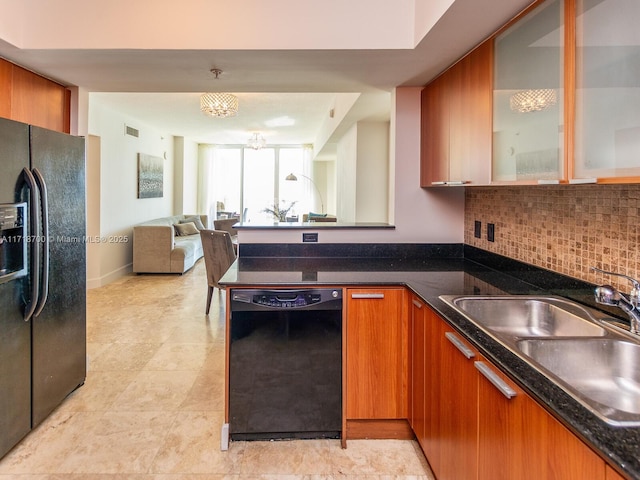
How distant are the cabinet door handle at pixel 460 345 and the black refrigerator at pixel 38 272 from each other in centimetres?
201

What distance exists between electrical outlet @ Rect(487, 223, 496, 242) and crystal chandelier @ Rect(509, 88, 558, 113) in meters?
0.95

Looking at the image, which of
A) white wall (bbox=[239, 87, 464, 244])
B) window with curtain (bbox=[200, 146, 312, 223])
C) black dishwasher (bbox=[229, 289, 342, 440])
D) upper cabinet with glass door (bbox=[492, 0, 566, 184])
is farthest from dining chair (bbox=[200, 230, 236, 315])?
window with curtain (bbox=[200, 146, 312, 223])

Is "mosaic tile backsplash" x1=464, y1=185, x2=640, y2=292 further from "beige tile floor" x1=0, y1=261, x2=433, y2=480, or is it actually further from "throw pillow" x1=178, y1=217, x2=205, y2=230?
"throw pillow" x1=178, y1=217, x2=205, y2=230

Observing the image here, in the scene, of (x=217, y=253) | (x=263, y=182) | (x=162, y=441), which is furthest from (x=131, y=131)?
(x=162, y=441)

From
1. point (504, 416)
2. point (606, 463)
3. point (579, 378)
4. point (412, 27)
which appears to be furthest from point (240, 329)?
point (412, 27)

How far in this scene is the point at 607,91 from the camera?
1.19 meters

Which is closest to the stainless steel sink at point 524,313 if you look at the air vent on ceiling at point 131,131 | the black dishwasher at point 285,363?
the black dishwasher at point 285,363

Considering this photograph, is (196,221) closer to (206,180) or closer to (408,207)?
(206,180)

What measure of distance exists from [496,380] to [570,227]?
3.25ft

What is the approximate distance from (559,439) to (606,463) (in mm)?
140

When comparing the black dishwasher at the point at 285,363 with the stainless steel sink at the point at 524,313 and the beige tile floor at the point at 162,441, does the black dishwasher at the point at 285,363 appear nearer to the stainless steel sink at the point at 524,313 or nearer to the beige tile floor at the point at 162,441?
the beige tile floor at the point at 162,441

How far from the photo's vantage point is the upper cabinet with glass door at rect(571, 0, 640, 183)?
1109 mm

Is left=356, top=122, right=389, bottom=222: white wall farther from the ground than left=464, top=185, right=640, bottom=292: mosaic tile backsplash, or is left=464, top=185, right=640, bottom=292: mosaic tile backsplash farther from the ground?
left=356, top=122, right=389, bottom=222: white wall

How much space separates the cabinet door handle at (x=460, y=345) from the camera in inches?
51.6
